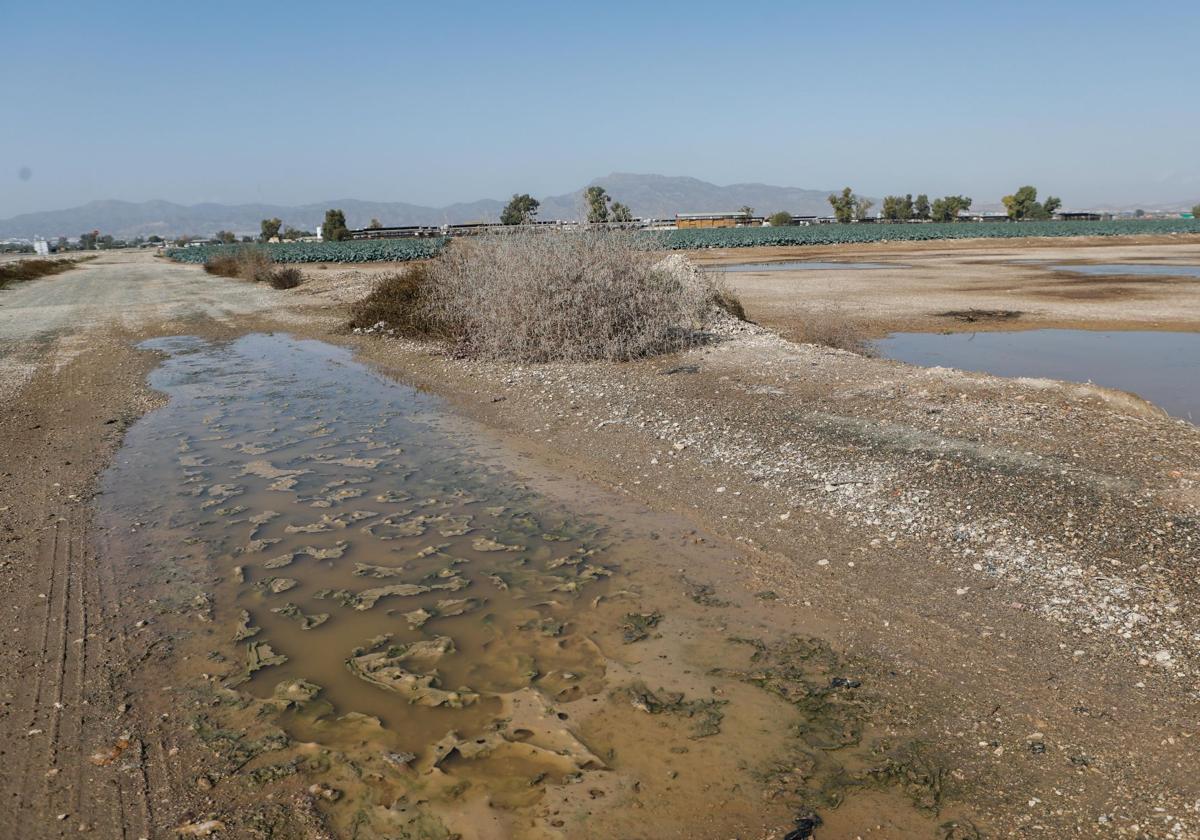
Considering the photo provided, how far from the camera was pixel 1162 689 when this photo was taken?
13.3ft

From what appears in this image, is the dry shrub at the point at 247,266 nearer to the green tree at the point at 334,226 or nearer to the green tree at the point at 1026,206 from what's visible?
the green tree at the point at 334,226

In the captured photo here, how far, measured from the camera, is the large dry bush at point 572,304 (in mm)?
13805

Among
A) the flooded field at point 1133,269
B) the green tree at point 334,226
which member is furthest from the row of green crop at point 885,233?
the flooded field at point 1133,269

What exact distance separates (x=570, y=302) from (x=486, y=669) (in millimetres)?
A: 9960

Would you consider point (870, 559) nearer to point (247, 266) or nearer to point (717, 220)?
point (247, 266)

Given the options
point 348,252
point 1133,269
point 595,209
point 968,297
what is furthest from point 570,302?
point 348,252

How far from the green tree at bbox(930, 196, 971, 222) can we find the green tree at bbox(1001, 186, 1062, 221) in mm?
6617

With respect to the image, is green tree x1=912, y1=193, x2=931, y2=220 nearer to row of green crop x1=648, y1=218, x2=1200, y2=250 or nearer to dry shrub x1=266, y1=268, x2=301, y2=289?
row of green crop x1=648, y1=218, x2=1200, y2=250

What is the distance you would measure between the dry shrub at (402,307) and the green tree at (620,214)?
4274 mm

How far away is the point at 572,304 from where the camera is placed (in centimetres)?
1389

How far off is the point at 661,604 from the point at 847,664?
4.15 ft

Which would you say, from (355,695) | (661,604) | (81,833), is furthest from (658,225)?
(81,833)

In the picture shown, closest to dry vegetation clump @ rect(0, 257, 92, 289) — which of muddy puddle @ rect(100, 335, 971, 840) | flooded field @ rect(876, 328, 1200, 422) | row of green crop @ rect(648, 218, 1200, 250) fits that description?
muddy puddle @ rect(100, 335, 971, 840)

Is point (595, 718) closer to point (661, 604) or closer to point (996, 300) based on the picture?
point (661, 604)
